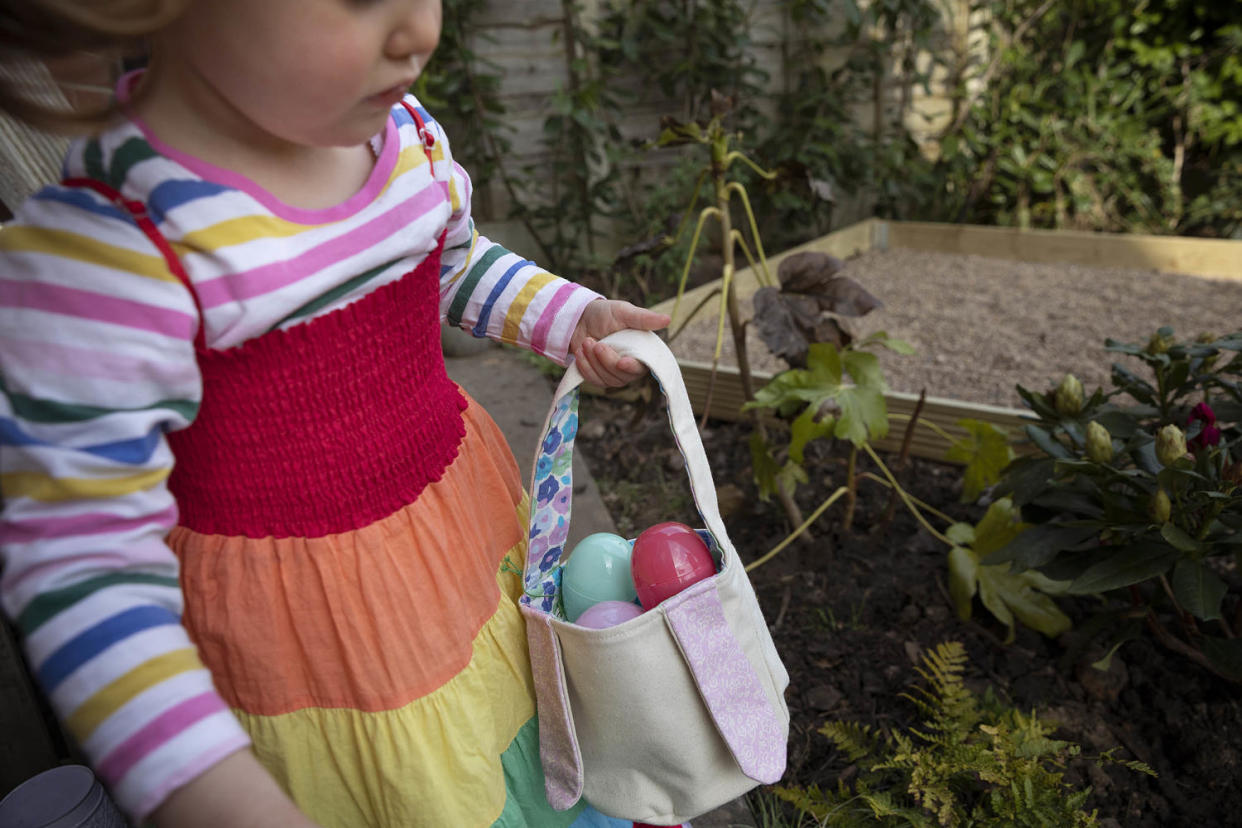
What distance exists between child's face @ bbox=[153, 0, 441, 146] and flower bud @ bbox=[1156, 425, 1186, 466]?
49.2 inches

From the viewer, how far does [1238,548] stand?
1397mm

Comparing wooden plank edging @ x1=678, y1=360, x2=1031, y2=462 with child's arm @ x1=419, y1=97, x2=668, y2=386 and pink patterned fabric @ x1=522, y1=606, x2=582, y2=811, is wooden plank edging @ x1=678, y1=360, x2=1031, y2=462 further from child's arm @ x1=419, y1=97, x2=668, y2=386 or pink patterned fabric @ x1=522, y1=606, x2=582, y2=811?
pink patterned fabric @ x1=522, y1=606, x2=582, y2=811

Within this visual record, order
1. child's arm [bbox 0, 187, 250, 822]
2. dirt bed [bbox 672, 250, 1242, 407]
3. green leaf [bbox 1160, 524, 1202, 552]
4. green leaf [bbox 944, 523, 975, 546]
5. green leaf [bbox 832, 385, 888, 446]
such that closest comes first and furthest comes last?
child's arm [bbox 0, 187, 250, 822], green leaf [bbox 1160, 524, 1202, 552], green leaf [bbox 832, 385, 888, 446], green leaf [bbox 944, 523, 975, 546], dirt bed [bbox 672, 250, 1242, 407]

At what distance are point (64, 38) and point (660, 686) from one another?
756mm

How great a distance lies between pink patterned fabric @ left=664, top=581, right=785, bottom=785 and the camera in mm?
802

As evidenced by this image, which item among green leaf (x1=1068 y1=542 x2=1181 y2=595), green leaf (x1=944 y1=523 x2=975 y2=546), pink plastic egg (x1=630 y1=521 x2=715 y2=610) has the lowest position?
green leaf (x1=944 y1=523 x2=975 y2=546)

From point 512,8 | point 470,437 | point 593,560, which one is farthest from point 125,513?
point 512,8

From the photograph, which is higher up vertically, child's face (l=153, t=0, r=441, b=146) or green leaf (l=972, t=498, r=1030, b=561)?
child's face (l=153, t=0, r=441, b=146)

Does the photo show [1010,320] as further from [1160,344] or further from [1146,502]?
[1146,502]

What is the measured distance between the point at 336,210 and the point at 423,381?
0.20 metres

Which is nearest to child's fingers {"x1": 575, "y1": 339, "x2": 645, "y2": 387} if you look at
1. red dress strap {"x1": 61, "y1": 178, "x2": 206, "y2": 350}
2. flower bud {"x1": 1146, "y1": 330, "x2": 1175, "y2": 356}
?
red dress strap {"x1": 61, "y1": 178, "x2": 206, "y2": 350}

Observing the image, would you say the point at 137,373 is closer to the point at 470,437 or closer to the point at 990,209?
the point at 470,437

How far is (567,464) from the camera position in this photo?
94 cm

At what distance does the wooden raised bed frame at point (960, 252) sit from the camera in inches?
95.3
